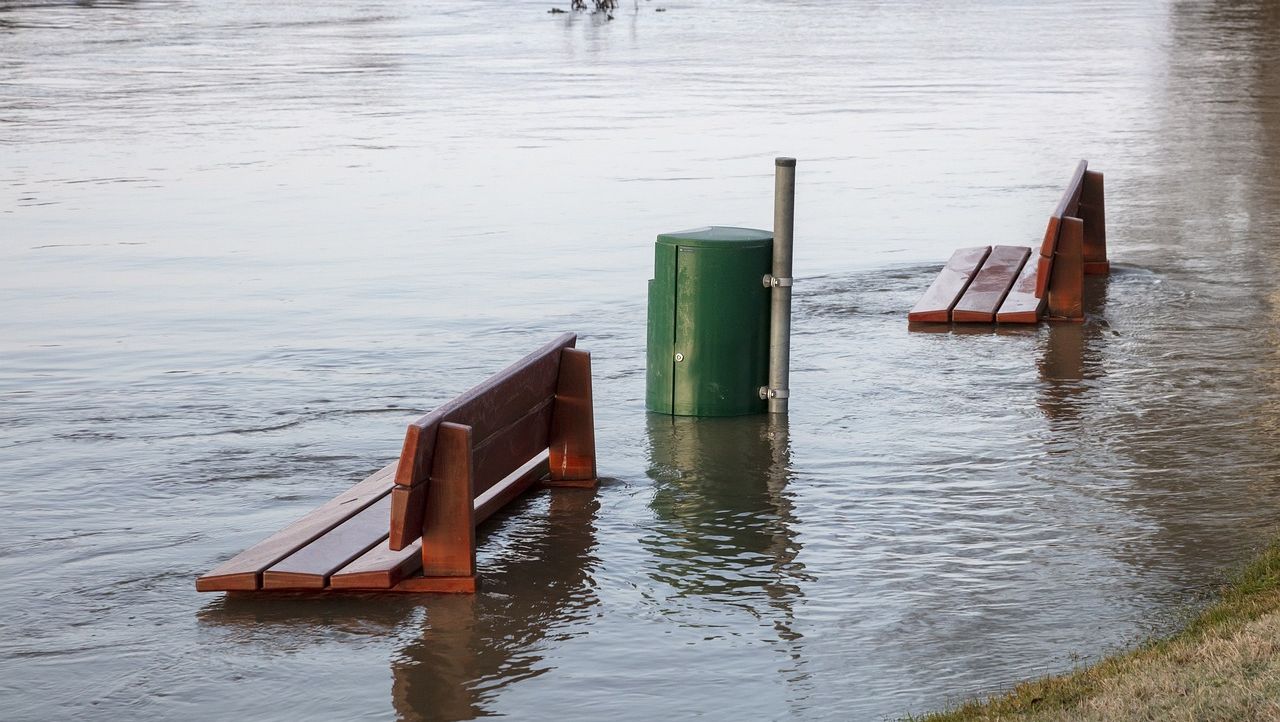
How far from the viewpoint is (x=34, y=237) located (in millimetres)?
15008

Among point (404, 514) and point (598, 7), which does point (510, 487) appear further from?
point (598, 7)

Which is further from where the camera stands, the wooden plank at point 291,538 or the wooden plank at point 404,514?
the wooden plank at point 291,538

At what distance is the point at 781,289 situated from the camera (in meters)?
8.49

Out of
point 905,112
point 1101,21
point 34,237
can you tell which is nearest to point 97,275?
point 34,237

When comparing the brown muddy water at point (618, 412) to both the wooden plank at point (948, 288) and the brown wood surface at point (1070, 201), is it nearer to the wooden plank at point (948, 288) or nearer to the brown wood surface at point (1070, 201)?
the wooden plank at point (948, 288)

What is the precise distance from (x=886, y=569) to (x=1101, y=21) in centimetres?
4816

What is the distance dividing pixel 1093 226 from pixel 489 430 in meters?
7.16

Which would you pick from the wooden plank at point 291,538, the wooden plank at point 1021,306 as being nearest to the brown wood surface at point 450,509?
the wooden plank at point 291,538

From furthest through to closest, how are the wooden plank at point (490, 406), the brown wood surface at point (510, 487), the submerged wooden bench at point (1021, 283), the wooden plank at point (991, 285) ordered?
the wooden plank at point (991, 285) → the submerged wooden bench at point (1021, 283) → the brown wood surface at point (510, 487) → the wooden plank at point (490, 406)

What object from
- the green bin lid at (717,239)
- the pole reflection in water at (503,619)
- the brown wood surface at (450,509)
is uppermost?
the green bin lid at (717,239)

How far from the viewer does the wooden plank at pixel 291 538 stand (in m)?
6.11

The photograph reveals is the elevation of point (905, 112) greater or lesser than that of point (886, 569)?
greater

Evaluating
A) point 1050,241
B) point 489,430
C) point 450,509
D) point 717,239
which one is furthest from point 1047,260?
point 450,509

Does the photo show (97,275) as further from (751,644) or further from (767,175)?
(751,644)
